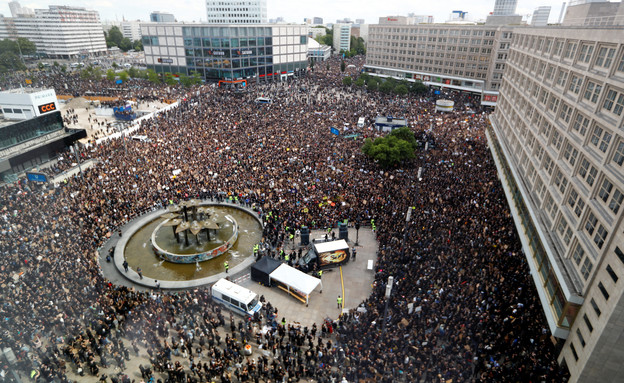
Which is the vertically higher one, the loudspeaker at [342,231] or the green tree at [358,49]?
the green tree at [358,49]

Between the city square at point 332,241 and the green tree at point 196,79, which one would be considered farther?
the green tree at point 196,79

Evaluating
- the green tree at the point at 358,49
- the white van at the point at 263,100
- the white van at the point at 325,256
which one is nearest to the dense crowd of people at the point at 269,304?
the white van at the point at 325,256

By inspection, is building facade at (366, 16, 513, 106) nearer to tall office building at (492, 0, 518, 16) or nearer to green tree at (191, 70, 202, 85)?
green tree at (191, 70, 202, 85)

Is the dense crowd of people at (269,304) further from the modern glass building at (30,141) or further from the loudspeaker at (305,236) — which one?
the modern glass building at (30,141)

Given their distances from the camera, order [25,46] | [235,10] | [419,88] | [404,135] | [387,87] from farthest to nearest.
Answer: [235,10] < [25,46] < [419,88] < [387,87] < [404,135]

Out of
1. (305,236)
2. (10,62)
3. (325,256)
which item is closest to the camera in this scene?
(325,256)

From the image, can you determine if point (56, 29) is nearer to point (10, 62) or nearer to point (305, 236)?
point (10, 62)

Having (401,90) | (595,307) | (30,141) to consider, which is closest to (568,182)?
(595,307)
